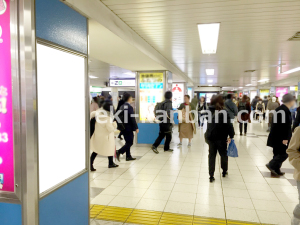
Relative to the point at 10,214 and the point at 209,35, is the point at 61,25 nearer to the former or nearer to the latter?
the point at 10,214

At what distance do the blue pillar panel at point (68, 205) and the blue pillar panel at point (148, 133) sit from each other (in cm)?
494

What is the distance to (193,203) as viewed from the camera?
11.6 feet

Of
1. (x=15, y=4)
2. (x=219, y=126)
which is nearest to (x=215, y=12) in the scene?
(x=219, y=126)

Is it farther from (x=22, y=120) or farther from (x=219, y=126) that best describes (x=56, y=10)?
(x=219, y=126)

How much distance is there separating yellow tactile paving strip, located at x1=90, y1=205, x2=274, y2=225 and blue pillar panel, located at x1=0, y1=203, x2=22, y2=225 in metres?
1.35

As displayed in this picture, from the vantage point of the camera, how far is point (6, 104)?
1828 millimetres

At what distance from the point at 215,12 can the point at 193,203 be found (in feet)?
8.69

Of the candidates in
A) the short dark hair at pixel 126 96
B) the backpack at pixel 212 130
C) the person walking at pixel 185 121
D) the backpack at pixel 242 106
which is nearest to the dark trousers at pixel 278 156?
the backpack at pixel 212 130

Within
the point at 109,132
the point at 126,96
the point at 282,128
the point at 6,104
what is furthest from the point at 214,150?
the point at 6,104

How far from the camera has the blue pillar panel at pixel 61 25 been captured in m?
1.94

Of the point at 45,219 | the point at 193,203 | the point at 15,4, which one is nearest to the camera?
the point at 15,4

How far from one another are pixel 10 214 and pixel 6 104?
0.84m

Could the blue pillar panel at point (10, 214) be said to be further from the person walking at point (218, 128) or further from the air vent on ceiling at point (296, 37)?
the air vent on ceiling at point (296, 37)

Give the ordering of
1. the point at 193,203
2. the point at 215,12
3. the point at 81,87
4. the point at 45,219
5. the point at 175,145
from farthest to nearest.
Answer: the point at 175,145 < the point at 193,203 < the point at 215,12 < the point at 81,87 < the point at 45,219
